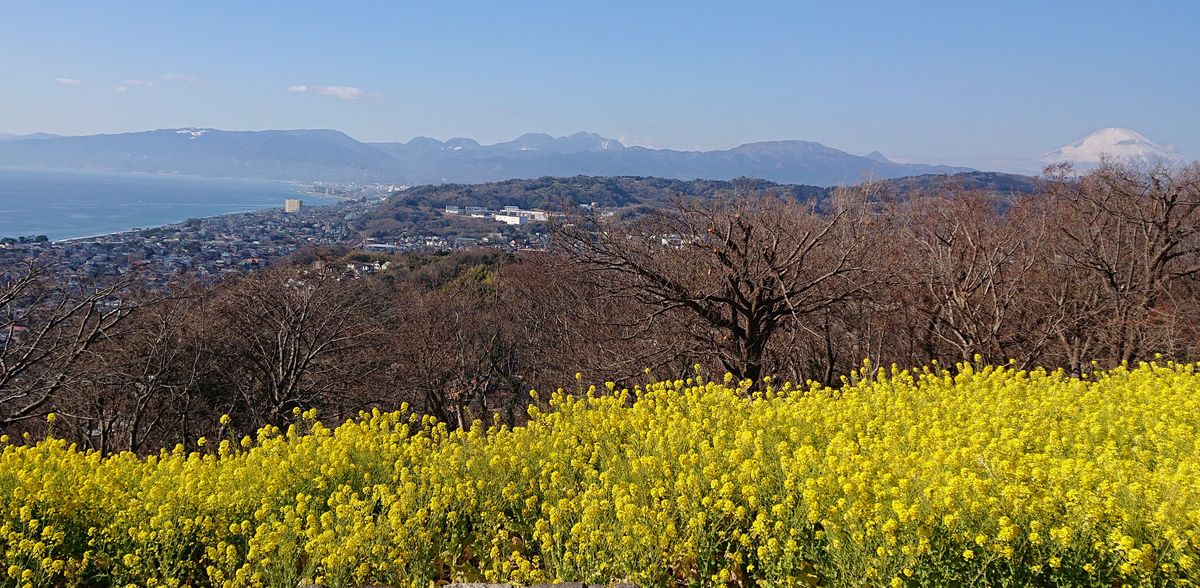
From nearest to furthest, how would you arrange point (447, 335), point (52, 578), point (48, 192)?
point (52, 578)
point (447, 335)
point (48, 192)

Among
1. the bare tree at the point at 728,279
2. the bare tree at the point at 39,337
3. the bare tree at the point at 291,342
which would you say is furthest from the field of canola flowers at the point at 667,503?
the bare tree at the point at 291,342

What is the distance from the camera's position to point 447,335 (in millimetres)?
27344

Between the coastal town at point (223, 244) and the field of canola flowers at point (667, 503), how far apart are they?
42.6 ft

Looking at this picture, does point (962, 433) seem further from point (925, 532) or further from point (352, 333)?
point (352, 333)

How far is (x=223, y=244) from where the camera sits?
1860 inches

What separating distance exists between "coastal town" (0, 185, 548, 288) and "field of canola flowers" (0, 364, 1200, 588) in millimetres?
12982

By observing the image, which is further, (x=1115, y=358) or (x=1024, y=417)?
(x=1115, y=358)

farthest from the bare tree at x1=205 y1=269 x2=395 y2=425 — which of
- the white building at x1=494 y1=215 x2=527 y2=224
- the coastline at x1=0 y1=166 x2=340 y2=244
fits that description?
the white building at x1=494 y1=215 x2=527 y2=224

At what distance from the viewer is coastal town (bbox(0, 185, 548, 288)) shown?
93.8 feet

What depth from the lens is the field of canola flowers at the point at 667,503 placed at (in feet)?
13.1

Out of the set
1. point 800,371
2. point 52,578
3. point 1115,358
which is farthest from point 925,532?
point 800,371

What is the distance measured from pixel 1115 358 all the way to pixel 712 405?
1006 cm

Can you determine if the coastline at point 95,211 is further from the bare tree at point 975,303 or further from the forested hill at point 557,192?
the bare tree at point 975,303

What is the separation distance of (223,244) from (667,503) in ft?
161
